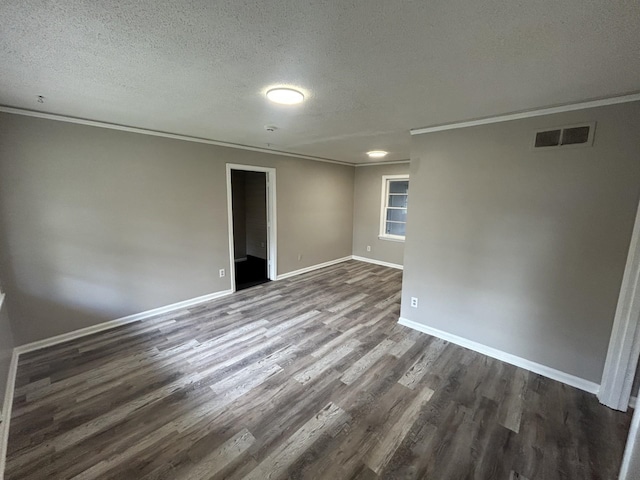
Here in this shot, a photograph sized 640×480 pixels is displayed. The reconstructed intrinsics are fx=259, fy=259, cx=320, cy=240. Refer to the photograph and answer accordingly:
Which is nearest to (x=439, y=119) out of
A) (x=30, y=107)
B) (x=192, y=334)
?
(x=192, y=334)

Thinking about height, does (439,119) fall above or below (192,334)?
above

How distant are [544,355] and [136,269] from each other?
182 inches

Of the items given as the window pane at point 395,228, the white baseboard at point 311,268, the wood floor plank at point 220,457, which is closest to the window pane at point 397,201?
the window pane at point 395,228

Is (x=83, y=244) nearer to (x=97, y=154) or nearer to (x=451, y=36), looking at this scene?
(x=97, y=154)

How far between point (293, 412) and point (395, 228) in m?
4.80

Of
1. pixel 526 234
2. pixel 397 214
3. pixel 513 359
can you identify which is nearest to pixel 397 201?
pixel 397 214

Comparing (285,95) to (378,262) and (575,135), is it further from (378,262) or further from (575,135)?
(378,262)

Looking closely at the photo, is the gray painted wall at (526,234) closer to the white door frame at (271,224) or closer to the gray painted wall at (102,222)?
the white door frame at (271,224)

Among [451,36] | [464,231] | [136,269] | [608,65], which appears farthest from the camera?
[136,269]

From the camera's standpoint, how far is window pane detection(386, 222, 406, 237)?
596cm

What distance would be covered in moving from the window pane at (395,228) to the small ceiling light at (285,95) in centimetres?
441

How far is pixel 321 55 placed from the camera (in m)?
1.46

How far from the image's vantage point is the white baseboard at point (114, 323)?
271 centimetres

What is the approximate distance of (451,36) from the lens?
127 cm
